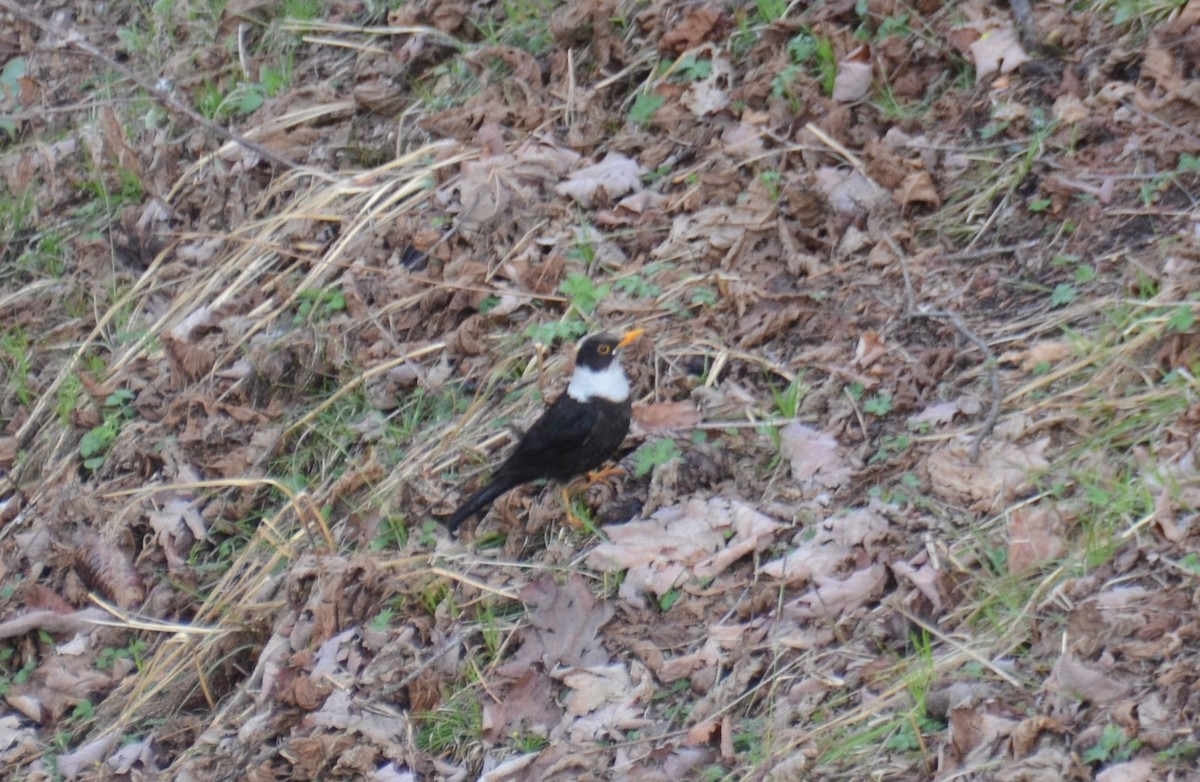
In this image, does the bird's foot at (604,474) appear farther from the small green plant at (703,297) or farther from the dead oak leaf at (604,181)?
the dead oak leaf at (604,181)

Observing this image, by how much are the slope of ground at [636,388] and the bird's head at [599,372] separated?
0.77 ft

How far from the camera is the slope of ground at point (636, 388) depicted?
12.3 feet

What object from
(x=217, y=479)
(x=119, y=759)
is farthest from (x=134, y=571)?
(x=119, y=759)

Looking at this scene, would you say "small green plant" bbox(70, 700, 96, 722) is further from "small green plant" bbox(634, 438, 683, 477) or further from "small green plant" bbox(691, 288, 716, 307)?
"small green plant" bbox(691, 288, 716, 307)

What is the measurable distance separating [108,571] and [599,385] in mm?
2164

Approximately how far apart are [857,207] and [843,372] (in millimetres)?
913

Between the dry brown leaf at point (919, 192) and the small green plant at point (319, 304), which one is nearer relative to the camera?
the dry brown leaf at point (919, 192)

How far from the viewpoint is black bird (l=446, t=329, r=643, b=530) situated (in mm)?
4695

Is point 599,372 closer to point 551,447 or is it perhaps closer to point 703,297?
point 551,447

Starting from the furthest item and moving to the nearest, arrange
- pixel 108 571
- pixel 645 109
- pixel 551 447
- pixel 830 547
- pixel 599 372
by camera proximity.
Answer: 1. pixel 645 109
2. pixel 108 571
3. pixel 599 372
4. pixel 551 447
5. pixel 830 547

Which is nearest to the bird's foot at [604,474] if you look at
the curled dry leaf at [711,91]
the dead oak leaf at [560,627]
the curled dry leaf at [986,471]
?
the dead oak leaf at [560,627]

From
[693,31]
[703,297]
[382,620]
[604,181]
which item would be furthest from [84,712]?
[693,31]

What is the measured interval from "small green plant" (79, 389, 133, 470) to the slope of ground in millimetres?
21

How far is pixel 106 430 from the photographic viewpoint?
593cm
